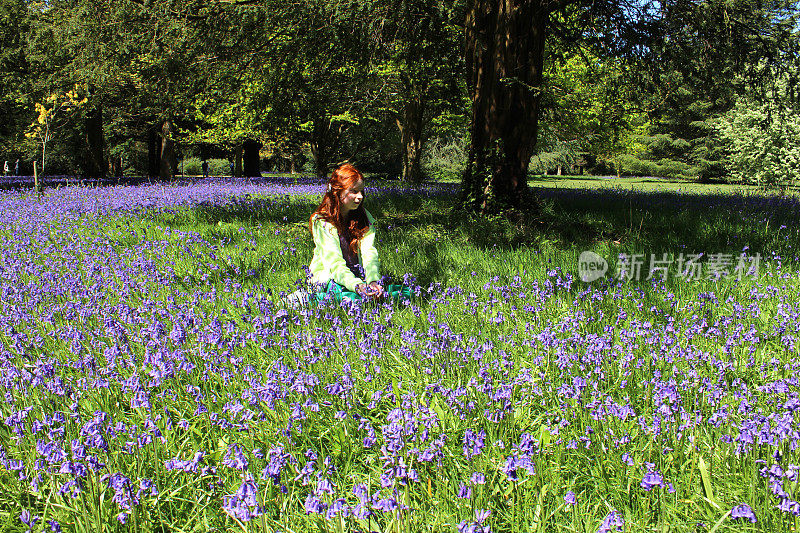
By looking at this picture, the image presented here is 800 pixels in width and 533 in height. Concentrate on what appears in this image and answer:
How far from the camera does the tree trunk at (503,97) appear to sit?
736 cm

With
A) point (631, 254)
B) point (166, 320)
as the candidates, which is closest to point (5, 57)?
point (166, 320)

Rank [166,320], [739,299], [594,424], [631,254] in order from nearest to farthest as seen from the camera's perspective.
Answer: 1. [594,424]
2. [166,320]
3. [739,299]
4. [631,254]

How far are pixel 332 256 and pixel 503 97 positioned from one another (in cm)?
451

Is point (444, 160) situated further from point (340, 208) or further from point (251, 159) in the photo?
point (340, 208)

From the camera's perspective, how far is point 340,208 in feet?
14.5

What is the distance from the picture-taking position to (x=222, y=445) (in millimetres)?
2223

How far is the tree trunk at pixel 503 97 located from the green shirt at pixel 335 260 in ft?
12.7

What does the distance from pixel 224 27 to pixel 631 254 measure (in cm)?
718

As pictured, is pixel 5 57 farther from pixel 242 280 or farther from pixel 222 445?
pixel 222 445

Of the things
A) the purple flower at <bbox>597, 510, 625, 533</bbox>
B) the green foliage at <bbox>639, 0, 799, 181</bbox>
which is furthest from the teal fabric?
the green foliage at <bbox>639, 0, 799, 181</bbox>

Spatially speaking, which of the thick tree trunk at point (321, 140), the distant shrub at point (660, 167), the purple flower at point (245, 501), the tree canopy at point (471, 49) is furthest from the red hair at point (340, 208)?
the distant shrub at point (660, 167)

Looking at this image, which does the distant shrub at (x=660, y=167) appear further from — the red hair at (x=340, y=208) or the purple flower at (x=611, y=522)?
the purple flower at (x=611, y=522)

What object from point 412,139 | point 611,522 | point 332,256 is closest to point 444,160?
point 412,139

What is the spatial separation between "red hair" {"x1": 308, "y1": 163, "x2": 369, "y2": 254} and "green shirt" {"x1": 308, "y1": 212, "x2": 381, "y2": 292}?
0.31ft
